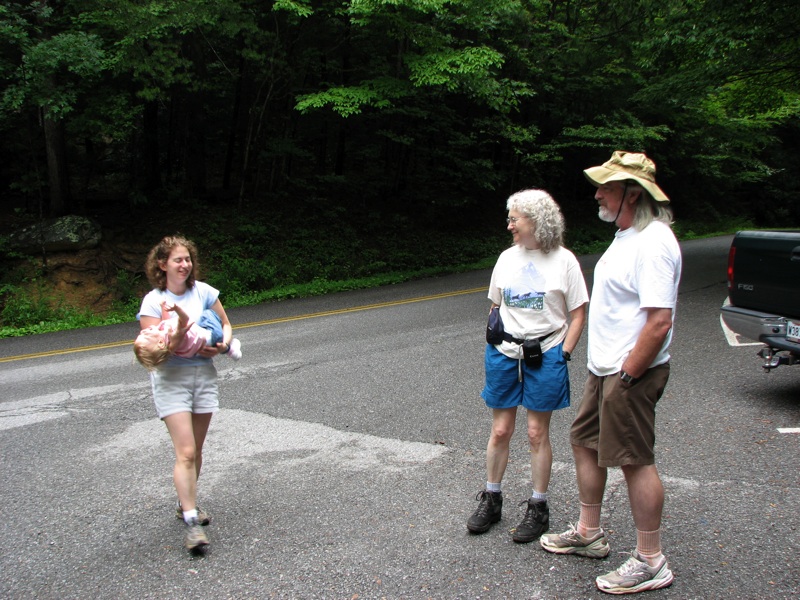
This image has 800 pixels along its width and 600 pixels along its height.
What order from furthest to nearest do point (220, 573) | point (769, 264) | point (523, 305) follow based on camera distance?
point (769, 264)
point (523, 305)
point (220, 573)

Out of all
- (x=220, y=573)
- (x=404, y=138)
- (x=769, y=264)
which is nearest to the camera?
(x=220, y=573)

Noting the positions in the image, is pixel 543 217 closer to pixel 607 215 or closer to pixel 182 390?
pixel 607 215

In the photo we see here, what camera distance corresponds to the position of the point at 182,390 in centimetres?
380

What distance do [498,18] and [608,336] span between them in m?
16.5

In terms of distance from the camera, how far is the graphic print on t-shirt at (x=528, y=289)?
363 centimetres

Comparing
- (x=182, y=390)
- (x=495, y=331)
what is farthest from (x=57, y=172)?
(x=495, y=331)

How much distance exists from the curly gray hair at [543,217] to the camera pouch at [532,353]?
1.78 ft

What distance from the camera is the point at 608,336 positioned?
10.3 feet

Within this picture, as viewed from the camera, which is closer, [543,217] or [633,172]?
[633,172]

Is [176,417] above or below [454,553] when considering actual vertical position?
above

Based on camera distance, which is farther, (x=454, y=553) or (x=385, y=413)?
(x=385, y=413)

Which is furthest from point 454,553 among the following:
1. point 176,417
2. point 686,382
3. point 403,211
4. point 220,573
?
point 403,211

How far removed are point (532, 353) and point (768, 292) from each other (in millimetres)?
3493

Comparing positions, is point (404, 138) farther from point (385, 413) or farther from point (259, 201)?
point (385, 413)
